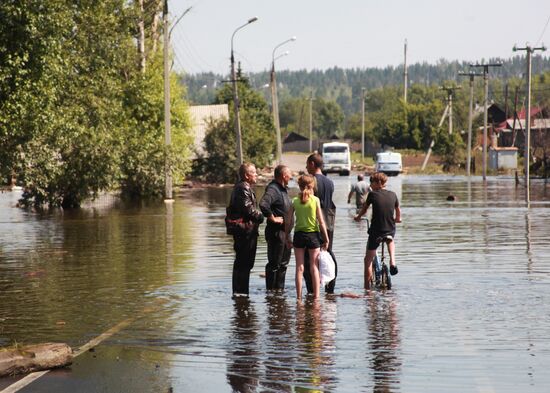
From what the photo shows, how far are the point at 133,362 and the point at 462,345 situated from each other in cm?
312

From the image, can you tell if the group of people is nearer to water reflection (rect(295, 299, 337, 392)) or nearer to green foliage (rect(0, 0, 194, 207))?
water reflection (rect(295, 299, 337, 392))

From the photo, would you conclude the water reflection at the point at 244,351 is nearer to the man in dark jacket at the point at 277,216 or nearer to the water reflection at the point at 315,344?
the water reflection at the point at 315,344

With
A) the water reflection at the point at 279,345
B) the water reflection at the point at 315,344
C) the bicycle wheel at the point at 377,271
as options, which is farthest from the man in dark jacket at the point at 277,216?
the bicycle wheel at the point at 377,271

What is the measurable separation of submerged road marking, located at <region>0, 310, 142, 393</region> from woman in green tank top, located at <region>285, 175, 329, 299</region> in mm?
2647

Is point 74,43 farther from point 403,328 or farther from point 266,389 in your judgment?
point 266,389

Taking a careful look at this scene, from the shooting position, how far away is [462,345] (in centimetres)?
1173

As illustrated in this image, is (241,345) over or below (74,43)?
below

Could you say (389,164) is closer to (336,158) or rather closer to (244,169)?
(336,158)

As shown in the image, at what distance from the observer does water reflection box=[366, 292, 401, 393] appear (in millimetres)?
9875

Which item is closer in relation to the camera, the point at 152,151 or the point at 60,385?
the point at 60,385

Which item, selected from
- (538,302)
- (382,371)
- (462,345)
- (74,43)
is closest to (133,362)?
(382,371)

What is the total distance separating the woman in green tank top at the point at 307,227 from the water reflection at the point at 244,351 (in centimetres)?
89

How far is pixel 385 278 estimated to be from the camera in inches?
664

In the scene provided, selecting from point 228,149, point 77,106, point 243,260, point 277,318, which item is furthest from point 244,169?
point 228,149
